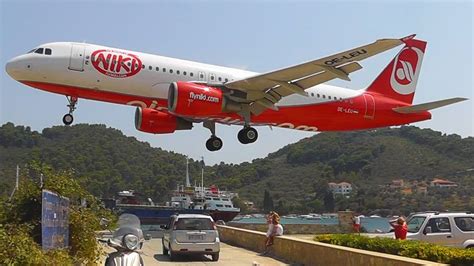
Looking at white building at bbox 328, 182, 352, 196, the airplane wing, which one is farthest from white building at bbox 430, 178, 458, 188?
the airplane wing

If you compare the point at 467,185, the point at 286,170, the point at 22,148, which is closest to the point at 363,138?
the point at 286,170

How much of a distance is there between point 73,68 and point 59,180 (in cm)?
1266

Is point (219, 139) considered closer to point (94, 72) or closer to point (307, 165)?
point (94, 72)

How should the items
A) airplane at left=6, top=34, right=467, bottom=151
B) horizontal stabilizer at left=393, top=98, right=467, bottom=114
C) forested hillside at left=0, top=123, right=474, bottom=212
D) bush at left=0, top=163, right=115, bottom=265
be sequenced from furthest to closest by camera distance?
forested hillside at left=0, top=123, right=474, bottom=212 → horizontal stabilizer at left=393, top=98, right=467, bottom=114 → airplane at left=6, top=34, right=467, bottom=151 → bush at left=0, top=163, right=115, bottom=265

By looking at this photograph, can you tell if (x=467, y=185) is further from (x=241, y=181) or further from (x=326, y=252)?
(x=326, y=252)

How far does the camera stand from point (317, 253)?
1468 cm

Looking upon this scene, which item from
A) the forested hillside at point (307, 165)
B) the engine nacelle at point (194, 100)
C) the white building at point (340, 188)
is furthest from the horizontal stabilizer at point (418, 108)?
the white building at point (340, 188)

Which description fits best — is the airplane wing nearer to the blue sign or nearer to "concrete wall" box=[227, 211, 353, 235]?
"concrete wall" box=[227, 211, 353, 235]

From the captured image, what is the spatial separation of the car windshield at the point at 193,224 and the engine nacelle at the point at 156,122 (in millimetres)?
9246

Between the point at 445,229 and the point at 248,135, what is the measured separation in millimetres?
12018

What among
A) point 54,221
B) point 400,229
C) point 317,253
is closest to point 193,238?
point 317,253

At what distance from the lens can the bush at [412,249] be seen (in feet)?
32.3

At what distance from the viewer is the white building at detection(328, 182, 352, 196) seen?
9369cm

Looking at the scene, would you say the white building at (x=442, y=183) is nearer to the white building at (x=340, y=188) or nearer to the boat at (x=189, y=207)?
the white building at (x=340, y=188)
